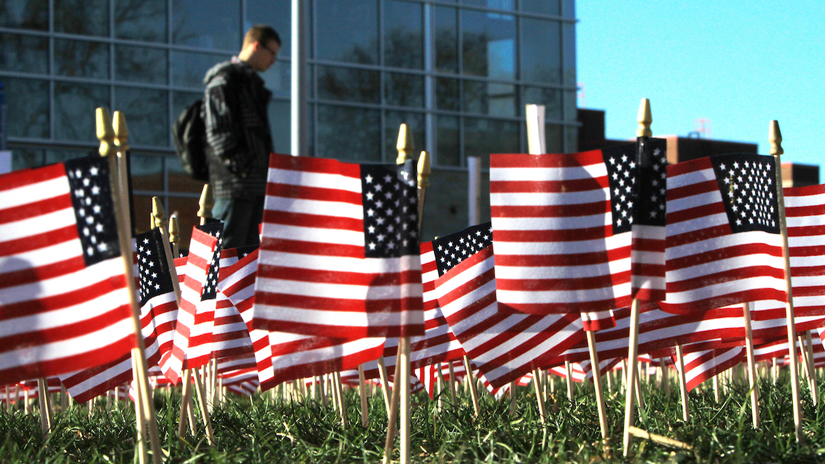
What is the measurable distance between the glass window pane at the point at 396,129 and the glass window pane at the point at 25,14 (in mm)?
6828

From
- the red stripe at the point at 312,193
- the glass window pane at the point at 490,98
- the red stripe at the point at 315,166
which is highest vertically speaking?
the glass window pane at the point at 490,98

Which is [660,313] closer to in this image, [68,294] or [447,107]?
[68,294]

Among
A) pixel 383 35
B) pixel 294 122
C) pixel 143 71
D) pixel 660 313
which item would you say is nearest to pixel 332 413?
pixel 660 313

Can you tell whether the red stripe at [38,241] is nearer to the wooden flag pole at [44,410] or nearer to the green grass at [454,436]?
the green grass at [454,436]

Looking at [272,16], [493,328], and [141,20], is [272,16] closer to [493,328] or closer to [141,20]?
[141,20]

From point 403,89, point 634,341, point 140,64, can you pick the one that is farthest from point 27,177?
point 403,89

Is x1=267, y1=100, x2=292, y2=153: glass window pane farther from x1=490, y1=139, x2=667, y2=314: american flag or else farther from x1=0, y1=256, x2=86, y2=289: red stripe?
x1=0, y1=256, x2=86, y2=289: red stripe

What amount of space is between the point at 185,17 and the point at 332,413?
14536 millimetres

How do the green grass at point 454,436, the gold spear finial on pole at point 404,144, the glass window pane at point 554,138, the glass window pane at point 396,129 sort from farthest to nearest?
the glass window pane at point 554,138, the glass window pane at point 396,129, the green grass at point 454,436, the gold spear finial on pole at point 404,144

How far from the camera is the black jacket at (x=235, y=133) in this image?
264 inches

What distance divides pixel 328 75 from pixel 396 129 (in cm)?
180

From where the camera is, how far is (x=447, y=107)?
66.7ft

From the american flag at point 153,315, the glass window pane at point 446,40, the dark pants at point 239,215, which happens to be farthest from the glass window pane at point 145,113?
the american flag at point 153,315

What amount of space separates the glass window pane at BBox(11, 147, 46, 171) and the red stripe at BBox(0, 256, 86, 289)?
14.3m
